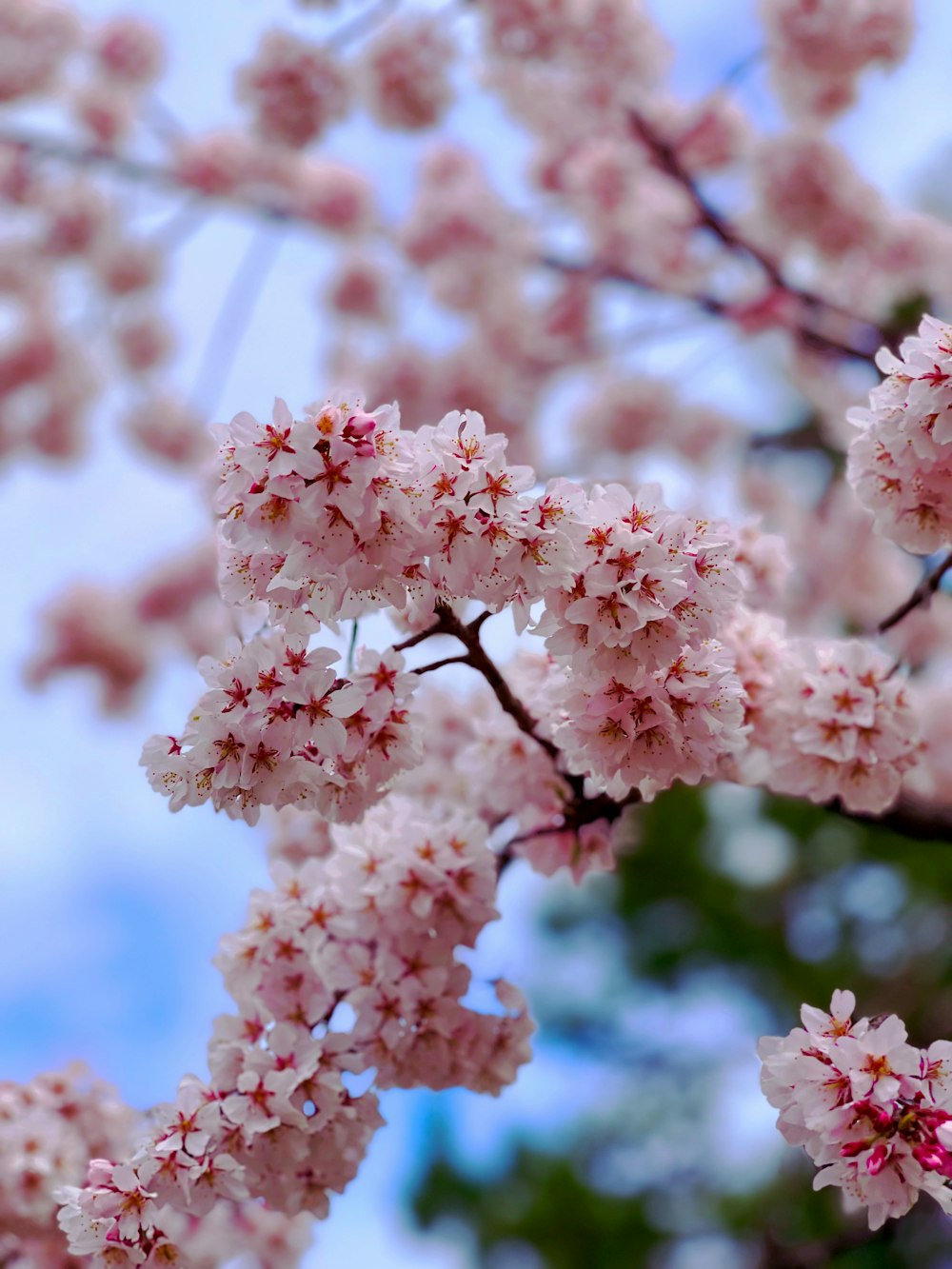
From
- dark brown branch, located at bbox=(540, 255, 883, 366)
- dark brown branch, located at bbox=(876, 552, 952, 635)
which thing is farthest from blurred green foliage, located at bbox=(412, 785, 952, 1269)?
dark brown branch, located at bbox=(876, 552, 952, 635)

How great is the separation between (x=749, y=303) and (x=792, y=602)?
1.20 m

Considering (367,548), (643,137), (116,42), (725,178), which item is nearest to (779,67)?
(643,137)

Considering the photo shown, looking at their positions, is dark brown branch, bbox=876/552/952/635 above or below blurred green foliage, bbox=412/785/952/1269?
below

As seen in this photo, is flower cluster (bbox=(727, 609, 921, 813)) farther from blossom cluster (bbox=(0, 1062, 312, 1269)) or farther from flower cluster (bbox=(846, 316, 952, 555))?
blossom cluster (bbox=(0, 1062, 312, 1269))

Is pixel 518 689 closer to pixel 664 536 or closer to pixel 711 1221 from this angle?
pixel 664 536

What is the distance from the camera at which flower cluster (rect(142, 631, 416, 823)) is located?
4.02ft

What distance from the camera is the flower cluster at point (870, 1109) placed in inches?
44.0

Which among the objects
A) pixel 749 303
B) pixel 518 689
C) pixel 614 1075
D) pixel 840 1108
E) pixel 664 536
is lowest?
pixel 840 1108

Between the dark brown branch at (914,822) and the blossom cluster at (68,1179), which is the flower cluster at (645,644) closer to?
the dark brown branch at (914,822)

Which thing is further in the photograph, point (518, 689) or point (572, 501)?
point (518, 689)

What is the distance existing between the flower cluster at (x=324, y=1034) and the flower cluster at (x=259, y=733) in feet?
1.14

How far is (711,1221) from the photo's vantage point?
6.23m

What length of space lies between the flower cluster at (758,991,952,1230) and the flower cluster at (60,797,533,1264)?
510mm

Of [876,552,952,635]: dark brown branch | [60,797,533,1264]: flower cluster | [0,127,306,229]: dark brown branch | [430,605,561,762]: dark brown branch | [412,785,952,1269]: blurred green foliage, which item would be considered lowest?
[60,797,533,1264]: flower cluster
